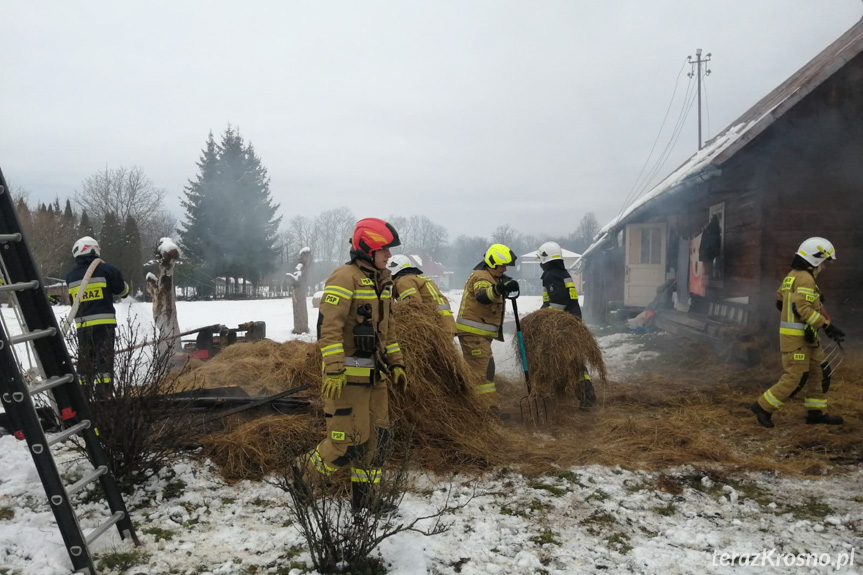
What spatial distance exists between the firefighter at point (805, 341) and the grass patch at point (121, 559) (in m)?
5.88

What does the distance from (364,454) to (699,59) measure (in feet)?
124

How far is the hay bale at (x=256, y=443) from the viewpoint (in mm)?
4418

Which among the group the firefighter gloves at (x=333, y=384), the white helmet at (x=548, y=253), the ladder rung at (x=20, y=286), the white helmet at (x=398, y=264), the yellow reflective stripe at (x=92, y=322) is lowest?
the firefighter gloves at (x=333, y=384)

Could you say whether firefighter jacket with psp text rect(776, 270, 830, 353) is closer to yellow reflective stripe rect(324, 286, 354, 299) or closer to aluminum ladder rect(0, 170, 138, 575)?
yellow reflective stripe rect(324, 286, 354, 299)

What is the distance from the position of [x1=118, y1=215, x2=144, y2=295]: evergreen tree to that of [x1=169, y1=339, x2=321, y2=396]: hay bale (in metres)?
28.0

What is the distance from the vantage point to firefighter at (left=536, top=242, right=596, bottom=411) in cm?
670

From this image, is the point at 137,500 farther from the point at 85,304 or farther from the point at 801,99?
the point at 801,99

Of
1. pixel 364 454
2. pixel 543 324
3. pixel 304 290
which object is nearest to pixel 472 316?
pixel 543 324

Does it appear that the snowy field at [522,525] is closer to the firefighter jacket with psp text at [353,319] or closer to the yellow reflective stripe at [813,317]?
the firefighter jacket with psp text at [353,319]

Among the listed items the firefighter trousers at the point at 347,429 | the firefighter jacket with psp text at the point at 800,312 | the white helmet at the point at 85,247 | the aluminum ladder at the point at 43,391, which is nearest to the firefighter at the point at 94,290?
the white helmet at the point at 85,247


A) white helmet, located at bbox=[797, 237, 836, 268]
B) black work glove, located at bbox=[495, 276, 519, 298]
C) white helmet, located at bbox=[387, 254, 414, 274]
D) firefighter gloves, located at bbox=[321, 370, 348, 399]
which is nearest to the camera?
firefighter gloves, located at bbox=[321, 370, 348, 399]

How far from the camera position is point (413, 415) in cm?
487

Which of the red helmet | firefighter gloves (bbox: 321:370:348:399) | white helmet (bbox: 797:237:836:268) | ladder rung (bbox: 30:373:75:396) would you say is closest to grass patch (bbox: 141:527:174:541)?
ladder rung (bbox: 30:373:75:396)

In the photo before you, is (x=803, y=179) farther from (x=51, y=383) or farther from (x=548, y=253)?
(x=51, y=383)
